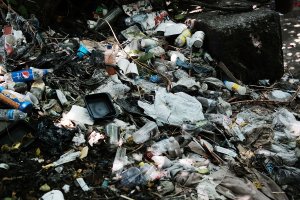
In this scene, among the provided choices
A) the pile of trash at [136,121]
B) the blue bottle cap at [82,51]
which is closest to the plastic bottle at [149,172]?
the pile of trash at [136,121]

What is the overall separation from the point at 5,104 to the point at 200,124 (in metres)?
1.77

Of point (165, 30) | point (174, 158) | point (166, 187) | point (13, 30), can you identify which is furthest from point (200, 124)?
point (13, 30)

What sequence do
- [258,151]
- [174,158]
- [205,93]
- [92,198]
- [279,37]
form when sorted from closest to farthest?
[92,198] → [174,158] → [258,151] → [205,93] → [279,37]

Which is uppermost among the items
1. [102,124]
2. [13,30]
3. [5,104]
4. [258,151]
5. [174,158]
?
[13,30]

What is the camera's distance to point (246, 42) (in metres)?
4.42

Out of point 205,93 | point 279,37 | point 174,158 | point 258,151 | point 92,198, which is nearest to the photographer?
point 92,198

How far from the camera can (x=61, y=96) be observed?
3.47 m

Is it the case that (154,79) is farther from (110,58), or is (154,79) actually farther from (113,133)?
(113,133)

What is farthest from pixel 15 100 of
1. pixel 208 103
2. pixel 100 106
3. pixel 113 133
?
pixel 208 103

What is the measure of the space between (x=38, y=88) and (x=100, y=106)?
615mm

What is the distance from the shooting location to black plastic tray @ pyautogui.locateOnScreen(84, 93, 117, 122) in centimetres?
329

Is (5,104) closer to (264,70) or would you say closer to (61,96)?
(61,96)

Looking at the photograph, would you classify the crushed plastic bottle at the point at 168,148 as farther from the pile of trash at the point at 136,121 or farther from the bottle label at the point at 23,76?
the bottle label at the point at 23,76

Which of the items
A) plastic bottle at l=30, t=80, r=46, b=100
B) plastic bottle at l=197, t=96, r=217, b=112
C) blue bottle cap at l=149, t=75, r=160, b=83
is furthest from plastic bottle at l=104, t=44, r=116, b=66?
plastic bottle at l=197, t=96, r=217, b=112
